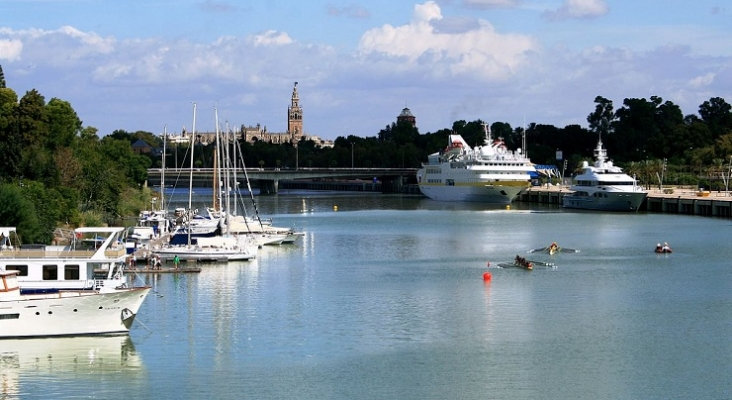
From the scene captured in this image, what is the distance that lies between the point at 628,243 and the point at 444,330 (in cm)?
4577

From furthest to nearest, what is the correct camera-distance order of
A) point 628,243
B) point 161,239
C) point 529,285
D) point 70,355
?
1. point 628,243
2. point 161,239
3. point 529,285
4. point 70,355

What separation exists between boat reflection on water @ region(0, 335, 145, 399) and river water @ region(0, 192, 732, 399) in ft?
0.25

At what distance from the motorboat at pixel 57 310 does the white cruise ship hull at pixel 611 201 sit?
101 meters

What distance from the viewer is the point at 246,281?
6975 cm

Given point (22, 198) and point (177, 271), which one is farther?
point (22, 198)

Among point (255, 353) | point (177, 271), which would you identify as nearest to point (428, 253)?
point (177, 271)

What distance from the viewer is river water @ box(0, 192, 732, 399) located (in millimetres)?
43344

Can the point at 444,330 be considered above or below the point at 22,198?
below

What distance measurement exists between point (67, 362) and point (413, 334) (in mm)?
14317

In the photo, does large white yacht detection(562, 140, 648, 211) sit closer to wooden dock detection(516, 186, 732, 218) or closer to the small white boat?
wooden dock detection(516, 186, 732, 218)

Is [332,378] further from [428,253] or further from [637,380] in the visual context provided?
[428,253]

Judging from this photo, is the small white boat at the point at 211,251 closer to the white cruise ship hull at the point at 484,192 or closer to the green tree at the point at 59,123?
the green tree at the point at 59,123

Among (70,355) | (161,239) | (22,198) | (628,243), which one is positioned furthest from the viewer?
(628,243)

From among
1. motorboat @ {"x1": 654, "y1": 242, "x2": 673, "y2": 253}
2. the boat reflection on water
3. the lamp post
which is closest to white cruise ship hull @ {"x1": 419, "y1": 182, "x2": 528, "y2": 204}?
the lamp post
